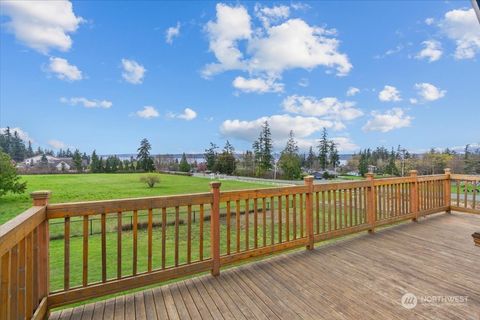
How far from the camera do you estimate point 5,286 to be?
1298 millimetres

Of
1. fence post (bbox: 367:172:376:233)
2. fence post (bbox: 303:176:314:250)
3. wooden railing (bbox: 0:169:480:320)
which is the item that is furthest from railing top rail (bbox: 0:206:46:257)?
fence post (bbox: 367:172:376:233)

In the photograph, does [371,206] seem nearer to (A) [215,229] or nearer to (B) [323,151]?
(A) [215,229]

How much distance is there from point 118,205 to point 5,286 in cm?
100

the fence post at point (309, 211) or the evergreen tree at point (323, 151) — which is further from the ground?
the evergreen tree at point (323, 151)

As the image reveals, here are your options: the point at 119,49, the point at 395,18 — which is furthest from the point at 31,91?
the point at 395,18

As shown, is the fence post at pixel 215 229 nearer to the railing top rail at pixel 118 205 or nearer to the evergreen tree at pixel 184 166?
the railing top rail at pixel 118 205

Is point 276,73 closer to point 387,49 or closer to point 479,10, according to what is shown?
point 387,49

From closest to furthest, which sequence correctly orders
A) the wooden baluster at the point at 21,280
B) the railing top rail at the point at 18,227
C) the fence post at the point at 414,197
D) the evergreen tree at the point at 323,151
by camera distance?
1. the railing top rail at the point at 18,227
2. the wooden baluster at the point at 21,280
3. the fence post at the point at 414,197
4. the evergreen tree at the point at 323,151

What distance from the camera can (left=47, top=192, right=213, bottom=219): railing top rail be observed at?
205cm

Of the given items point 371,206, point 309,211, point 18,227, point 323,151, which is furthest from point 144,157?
point 18,227

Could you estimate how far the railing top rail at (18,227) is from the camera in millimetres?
1250

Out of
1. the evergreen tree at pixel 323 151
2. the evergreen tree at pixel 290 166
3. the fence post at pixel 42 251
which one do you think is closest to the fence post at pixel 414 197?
the fence post at pixel 42 251

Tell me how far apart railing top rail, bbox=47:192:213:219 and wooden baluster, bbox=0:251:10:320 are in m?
0.75

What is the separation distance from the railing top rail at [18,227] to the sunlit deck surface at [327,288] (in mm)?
868
